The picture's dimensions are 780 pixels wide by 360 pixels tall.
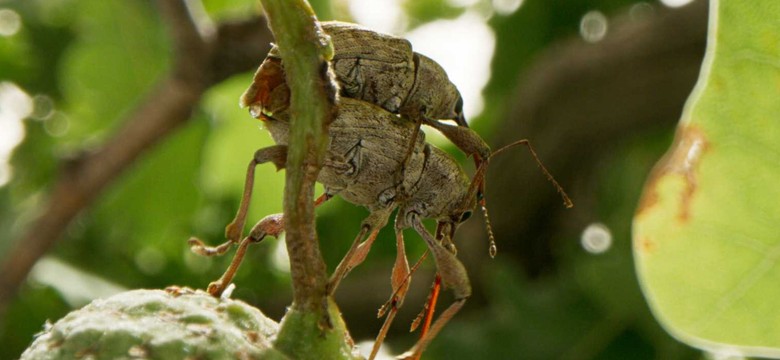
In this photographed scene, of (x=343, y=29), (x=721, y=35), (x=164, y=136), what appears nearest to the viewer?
(x=343, y=29)

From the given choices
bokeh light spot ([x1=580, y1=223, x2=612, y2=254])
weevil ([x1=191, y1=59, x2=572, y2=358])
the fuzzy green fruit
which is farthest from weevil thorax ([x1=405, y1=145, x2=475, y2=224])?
bokeh light spot ([x1=580, y1=223, x2=612, y2=254])

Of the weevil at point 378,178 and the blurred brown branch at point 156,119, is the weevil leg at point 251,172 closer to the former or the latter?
the weevil at point 378,178

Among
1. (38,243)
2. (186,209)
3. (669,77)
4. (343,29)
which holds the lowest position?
(669,77)

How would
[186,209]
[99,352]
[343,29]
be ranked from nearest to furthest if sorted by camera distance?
[99,352] → [343,29] → [186,209]

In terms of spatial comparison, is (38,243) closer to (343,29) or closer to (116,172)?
(116,172)

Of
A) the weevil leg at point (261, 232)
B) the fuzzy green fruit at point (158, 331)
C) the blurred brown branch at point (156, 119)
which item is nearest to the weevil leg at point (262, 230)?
the weevil leg at point (261, 232)

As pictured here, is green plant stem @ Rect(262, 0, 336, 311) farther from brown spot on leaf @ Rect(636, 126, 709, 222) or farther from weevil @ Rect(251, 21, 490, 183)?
brown spot on leaf @ Rect(636, 126, 709, 222)

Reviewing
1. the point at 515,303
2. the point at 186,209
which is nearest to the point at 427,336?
the point at 515,303
